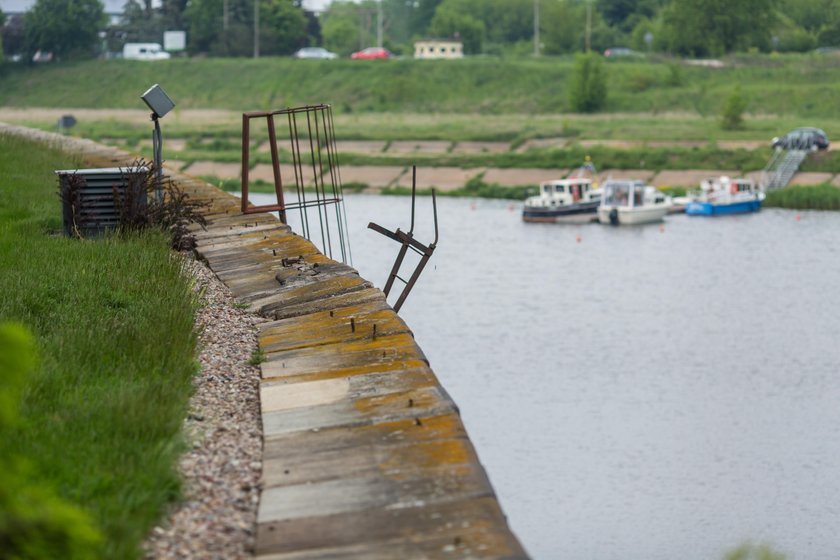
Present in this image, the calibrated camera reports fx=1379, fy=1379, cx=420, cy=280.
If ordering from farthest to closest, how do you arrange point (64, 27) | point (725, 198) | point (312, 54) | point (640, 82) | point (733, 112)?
point (312, 54) → point (64, 27) → point (640, 82) → point (733, 112) → point (725, 198)

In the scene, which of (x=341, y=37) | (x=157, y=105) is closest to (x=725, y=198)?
(x=157, y=105)

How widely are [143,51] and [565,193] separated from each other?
5805 cm

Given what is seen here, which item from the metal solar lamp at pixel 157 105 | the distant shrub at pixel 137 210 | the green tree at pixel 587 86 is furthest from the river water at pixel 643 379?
the green tree at pixel 587 86

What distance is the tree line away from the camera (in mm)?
97375

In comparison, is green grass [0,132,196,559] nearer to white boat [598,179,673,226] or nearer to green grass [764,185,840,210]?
white boat [598,179,673,226]

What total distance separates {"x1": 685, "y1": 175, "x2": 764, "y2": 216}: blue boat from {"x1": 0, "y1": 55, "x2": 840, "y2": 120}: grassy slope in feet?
53.5

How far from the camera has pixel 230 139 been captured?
76188 millimetres

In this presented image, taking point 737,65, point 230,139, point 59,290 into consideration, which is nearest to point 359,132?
point 230,139

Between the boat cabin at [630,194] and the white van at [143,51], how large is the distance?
5397cm

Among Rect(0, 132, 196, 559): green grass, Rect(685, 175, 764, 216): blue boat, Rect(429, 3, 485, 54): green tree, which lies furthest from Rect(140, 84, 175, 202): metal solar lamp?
Rect(429, 3, 485, 54): green tree

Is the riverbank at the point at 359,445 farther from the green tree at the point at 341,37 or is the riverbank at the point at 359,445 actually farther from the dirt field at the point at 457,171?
the green tree at the point at 341,37

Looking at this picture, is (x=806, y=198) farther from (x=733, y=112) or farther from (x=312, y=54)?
(x=312, y=54)

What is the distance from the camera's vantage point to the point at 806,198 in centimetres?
6116

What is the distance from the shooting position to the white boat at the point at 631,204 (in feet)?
194
